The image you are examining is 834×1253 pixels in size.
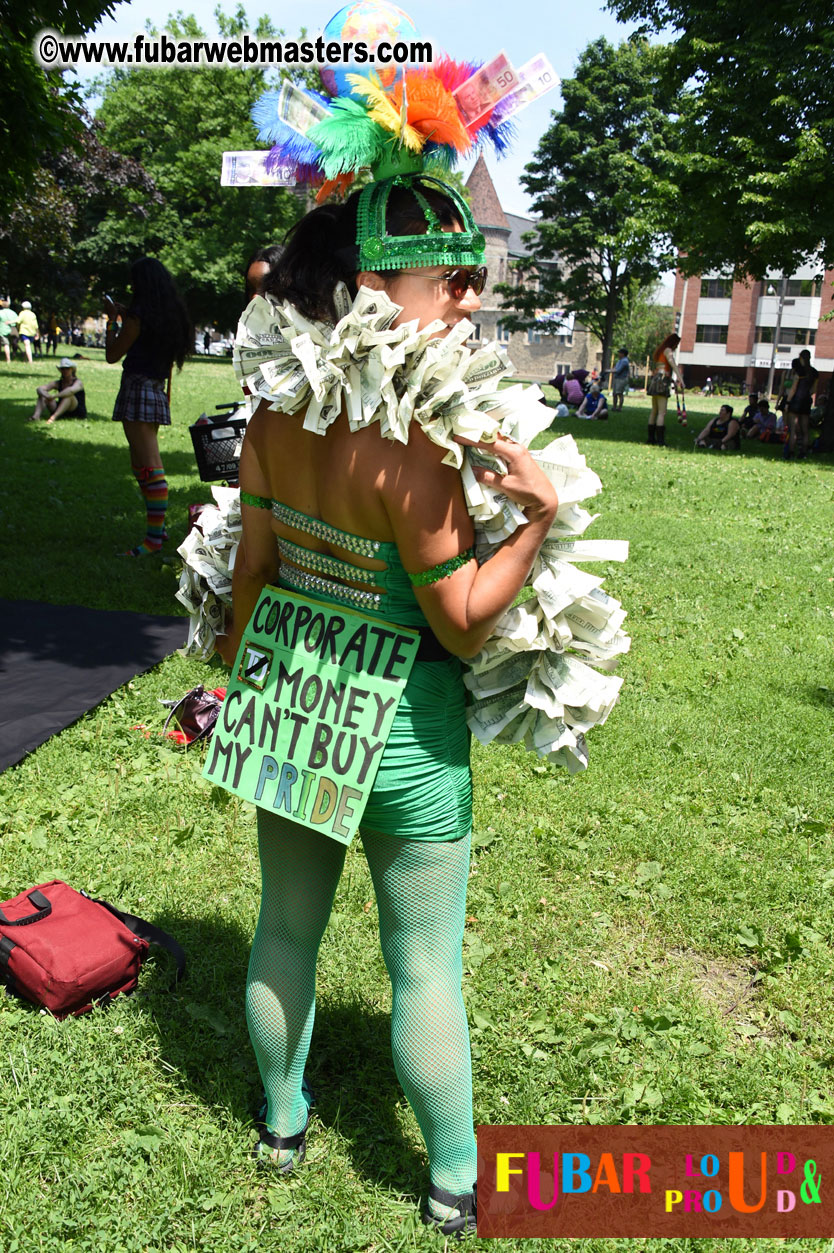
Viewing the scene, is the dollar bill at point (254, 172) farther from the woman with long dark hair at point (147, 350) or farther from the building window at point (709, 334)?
the building window at point (709, 334)

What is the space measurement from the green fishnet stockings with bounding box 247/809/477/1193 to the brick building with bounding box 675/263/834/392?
211 feet

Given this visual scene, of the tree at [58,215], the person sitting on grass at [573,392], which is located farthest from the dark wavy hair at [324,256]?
the person sitting on grass at [573,392]

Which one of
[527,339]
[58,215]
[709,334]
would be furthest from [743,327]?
[58,215]

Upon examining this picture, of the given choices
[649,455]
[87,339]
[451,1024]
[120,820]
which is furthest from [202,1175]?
[87,339]

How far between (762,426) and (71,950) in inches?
859

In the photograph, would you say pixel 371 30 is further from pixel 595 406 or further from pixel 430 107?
pixel 595 406

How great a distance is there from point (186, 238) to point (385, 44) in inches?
1924

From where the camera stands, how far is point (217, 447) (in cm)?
541

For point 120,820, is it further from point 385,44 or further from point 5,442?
point 5,442

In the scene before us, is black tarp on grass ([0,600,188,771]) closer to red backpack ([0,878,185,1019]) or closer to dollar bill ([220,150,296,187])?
red backpack ([0,878,185,1019])

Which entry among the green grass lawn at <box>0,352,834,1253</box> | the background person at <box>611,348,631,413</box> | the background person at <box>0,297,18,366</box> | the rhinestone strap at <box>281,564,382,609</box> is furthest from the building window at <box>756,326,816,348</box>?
the rhinestone strap at <box>281,564,382,609</box>

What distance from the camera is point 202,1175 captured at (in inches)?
95.6

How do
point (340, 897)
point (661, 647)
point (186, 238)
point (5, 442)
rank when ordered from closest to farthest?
1. point (340, 897)
2. point (661, 647)
3. point (5, 442)
4. point (186, 238)

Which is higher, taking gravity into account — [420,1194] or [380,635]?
[380,635]
